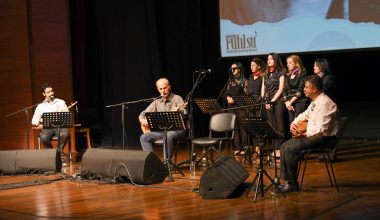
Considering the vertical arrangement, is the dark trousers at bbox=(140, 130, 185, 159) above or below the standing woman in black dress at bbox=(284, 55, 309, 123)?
below

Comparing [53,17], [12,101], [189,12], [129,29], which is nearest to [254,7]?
[189,12]

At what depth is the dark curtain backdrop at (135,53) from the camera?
12.0m

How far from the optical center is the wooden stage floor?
19.2 ft

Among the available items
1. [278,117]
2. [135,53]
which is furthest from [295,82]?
[135,53]

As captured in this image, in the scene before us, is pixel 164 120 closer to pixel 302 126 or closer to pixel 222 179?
pixel 222 179

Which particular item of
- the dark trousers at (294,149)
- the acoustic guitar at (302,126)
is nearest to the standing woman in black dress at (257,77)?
the acoustic guitar at (302,126)

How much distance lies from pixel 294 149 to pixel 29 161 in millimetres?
4022

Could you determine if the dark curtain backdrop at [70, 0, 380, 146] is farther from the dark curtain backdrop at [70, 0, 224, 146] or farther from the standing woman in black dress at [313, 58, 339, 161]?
the standing woman in black dress at [313, 58, 339, 161]

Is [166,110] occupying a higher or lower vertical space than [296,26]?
lower

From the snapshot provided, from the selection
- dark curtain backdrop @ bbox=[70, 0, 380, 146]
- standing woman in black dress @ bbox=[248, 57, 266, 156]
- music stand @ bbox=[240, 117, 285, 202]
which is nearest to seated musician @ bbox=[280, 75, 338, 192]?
music stand @ bbox=[240, 117, 285, 202]

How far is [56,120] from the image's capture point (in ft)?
30.8

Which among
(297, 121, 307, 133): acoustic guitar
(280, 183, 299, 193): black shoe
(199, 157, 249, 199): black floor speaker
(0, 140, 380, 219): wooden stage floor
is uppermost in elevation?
(297, 121, 307, 133): acoustic guitar

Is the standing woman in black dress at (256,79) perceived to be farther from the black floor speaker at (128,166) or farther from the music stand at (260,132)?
the music stand at (260,132)

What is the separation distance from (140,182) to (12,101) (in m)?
4.32
